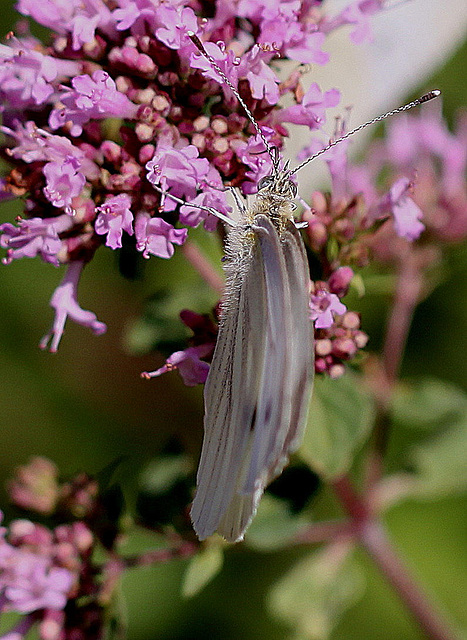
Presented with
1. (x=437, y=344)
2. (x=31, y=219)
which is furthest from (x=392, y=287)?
(x=31, y=219)

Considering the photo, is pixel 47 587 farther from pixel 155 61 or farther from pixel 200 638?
pixel 200 638

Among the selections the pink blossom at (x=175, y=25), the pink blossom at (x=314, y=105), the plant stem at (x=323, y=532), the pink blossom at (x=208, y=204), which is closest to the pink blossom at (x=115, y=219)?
the pink blossom at (x=208, y=204)

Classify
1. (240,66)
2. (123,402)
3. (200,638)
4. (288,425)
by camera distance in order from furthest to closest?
1. (123,402)
2. (200,638)
3. (240,66)
4. (288,425)

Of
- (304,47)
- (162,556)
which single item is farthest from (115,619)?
(304,47)

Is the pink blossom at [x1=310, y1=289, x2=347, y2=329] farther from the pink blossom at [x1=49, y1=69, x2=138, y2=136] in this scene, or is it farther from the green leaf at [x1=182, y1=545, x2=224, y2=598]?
the green leaf at [x1=182, y1=545, x2=224, y2=598]

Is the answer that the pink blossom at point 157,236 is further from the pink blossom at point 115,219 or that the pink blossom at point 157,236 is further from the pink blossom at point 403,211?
the pink blossom at point 403,211

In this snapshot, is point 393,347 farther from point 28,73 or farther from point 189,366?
point 28,73
